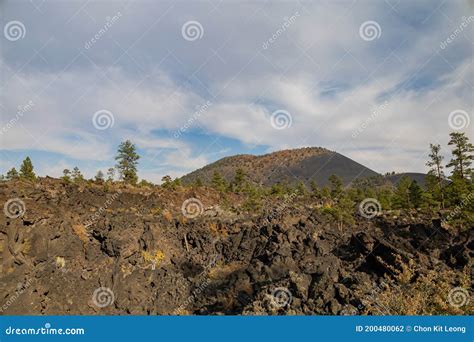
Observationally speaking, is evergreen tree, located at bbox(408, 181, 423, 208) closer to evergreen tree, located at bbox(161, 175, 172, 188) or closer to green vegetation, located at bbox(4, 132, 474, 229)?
green vegetation, located at bbox(4, 132, 474, 229)

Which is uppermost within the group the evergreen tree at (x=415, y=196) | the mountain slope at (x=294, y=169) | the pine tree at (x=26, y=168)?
the mountain slope at (x=294, y=169)

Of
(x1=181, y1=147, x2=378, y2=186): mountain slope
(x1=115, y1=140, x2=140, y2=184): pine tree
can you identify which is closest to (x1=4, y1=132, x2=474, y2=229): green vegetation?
(x1=115, y1=140, x2=140, y2=184): pine tree

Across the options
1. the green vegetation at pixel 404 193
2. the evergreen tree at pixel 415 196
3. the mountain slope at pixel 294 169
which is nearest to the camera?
the green vegetation at pixel 404 193

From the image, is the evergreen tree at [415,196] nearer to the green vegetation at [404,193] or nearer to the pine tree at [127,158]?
the green vegetation at [404,193]

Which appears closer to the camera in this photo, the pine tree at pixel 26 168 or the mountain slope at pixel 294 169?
the pine tree at pixel 26 168

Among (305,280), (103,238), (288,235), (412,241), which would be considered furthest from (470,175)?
(103,238)

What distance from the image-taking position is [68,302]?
48.4 ft

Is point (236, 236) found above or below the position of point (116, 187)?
below

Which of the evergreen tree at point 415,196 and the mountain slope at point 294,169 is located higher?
the mountain slope at point 294,169

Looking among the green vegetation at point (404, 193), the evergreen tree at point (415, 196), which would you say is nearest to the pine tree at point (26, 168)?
the green vegetation at point (404, 193)

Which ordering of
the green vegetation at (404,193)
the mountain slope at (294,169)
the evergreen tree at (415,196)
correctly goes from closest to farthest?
the green vegetation at (404,193) → the evergreen tree at (415,196) → the mountain slope at (294,169)

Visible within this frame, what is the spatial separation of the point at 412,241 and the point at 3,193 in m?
26.0

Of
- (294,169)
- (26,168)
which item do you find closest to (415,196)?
(26,168)

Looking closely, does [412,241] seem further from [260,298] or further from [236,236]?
[260,298]
